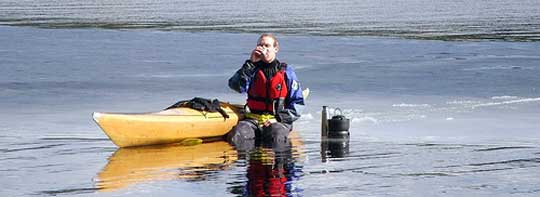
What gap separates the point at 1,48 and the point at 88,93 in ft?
34.1

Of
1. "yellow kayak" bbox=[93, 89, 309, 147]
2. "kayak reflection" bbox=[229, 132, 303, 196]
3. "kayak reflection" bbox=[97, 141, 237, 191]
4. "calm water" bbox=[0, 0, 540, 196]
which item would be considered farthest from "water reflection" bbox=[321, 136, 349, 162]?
"yellow kayak" bbox=[93, 89, 309, 147]

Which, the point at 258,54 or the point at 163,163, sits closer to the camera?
the point at 163,163

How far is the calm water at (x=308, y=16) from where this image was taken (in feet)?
119

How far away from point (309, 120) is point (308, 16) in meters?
30.5

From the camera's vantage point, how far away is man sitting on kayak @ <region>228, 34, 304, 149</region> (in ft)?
43.3

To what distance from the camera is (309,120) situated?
15250mm

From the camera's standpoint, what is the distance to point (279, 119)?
13.3 meters

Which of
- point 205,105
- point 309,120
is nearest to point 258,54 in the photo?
point 205,105

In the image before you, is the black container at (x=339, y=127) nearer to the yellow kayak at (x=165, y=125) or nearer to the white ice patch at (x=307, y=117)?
the yellow kayak at (x=165, y=125)

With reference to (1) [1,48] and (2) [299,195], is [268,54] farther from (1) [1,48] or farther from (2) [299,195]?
(1) [1,48]

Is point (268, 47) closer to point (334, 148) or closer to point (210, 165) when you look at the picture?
point (334, 148)

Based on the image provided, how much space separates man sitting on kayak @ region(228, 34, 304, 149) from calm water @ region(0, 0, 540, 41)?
19292mm

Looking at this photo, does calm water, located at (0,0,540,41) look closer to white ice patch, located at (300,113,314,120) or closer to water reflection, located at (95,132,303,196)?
white ice patch, located at (300,113,314,120)

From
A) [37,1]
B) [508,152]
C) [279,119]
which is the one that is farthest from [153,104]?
[37,1]
